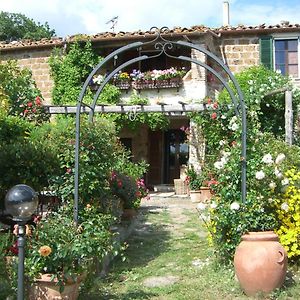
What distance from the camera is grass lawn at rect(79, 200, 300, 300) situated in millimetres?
5125

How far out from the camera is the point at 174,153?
56.2 ft

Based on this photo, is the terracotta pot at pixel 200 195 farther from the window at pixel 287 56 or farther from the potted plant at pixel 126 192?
the window at pixel 287 56

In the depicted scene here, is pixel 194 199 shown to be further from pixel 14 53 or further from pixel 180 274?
pixel 14 53

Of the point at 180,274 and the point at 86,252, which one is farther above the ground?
the point at 86,252

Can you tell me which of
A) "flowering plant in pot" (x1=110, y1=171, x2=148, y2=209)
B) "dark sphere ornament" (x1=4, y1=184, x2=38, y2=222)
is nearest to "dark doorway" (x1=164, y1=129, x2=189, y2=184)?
"flowering plant in pot" (x1=110, y1=171, x2=148, y2=209)

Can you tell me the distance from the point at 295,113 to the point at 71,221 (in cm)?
915

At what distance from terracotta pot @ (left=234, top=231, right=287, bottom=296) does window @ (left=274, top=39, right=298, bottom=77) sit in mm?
10855

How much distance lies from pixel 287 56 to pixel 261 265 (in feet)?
37.3

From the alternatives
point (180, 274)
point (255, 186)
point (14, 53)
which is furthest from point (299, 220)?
point (14, 53)

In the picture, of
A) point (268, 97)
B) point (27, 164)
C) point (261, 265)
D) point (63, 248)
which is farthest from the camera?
point (268, 97)

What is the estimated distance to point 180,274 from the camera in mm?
6027

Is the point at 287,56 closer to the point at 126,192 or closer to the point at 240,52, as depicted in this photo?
the point at 240,52

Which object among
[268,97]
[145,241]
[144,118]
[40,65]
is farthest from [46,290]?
[40,65]

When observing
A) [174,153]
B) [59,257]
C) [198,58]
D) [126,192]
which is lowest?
[59,257]
